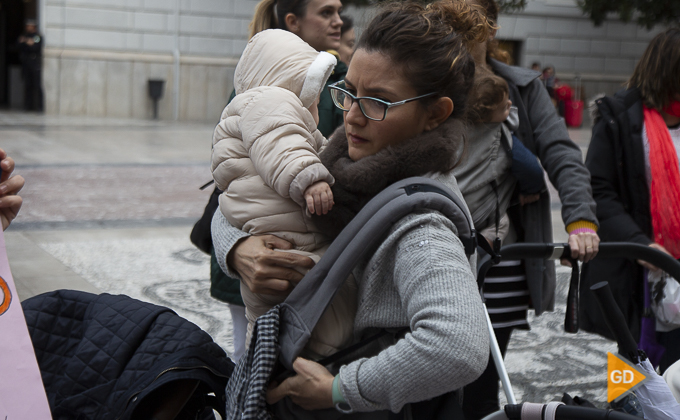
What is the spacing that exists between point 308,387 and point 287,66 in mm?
870

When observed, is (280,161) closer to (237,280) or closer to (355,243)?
(355,243)

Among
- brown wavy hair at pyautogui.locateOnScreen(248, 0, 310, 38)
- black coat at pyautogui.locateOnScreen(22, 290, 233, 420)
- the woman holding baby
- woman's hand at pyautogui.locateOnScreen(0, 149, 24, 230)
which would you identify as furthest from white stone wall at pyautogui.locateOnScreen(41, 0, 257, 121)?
the woman holding baby

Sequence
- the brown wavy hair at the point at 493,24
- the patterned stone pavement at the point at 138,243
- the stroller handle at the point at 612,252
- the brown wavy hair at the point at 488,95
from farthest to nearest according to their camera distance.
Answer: the patterned stone pavement at the point at 138,243 < the brown wavy hair at the point at 493,24 < the brown wavy hair at the point at 488,95 < the stroller handle at the point at 612,252

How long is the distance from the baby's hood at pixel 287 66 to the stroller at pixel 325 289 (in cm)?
49

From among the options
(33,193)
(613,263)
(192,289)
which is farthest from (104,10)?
(613,263)

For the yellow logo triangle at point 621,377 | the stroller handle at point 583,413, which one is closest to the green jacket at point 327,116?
the yellow logo triangle at point 621,377

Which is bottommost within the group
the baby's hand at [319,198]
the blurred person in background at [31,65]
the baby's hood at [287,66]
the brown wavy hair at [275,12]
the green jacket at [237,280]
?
the blurred person in background at [31,65]

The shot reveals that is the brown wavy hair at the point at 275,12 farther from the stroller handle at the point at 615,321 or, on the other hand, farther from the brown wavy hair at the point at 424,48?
the stroller handle at the point at 615,321

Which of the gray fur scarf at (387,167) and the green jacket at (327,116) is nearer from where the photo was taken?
the gray fur scarf at (387,167)

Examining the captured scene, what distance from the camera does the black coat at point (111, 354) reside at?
1.94 meters

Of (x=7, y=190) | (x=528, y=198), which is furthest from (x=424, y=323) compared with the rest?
(x=528, y=198)

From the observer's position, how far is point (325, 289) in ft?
5.33

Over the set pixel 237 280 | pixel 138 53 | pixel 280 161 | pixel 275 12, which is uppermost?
pixel 275 12

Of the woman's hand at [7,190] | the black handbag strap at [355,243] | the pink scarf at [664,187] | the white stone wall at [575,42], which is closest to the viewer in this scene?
the black handbag strap at [355,243]
